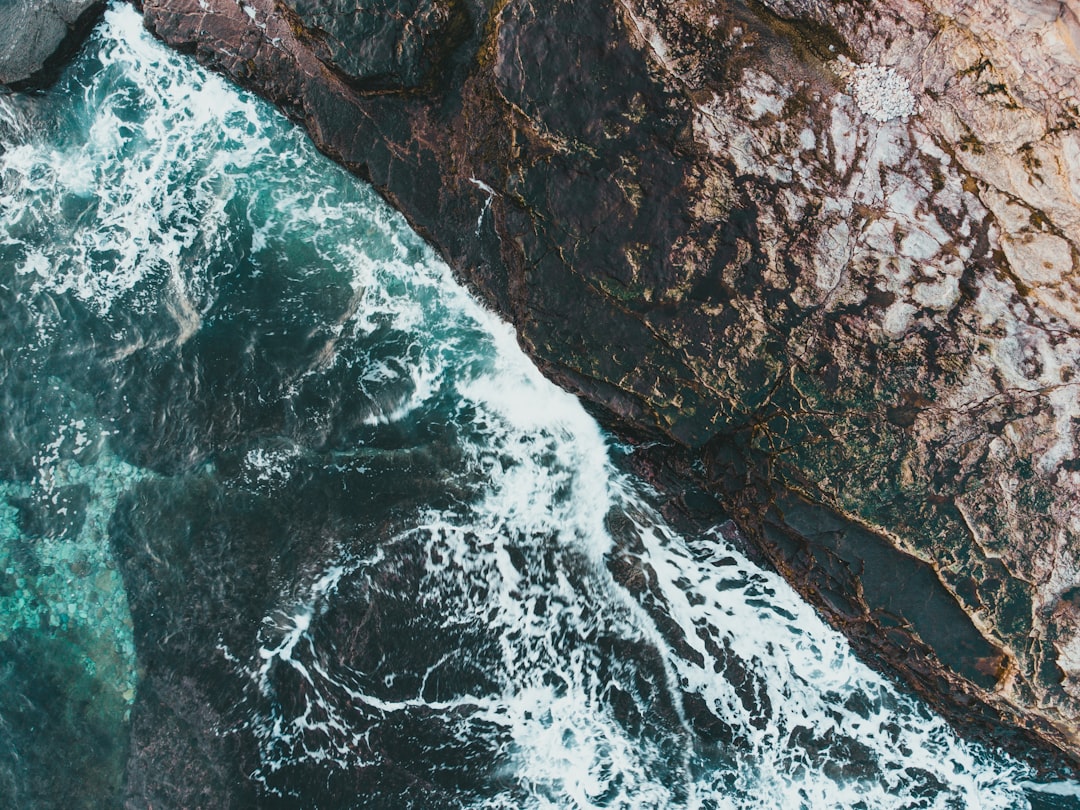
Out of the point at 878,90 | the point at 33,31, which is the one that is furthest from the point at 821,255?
the point at 33,31

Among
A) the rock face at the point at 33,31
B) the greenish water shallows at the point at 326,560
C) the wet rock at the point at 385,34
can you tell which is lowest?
the greenish water shallows at the point at 326,560

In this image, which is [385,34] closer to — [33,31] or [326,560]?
[33,31]

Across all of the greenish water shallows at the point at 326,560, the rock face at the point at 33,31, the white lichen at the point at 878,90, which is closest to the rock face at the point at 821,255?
the white lichen at the point at 878,90

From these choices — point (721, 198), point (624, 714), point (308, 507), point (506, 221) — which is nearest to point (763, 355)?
point (721, 198)

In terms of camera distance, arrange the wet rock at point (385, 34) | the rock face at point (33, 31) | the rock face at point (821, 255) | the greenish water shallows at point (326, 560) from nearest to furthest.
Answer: the rock face at point (821, 255) < the wet rock at point (385, 34) < the greenish water shallows at point (326, 560) < the rock face at point (33, 31)

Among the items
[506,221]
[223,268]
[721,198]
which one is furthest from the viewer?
[223,268]

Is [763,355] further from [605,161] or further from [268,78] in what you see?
[268,78]

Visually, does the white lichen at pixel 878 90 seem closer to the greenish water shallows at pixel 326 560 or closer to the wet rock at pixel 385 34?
the wet rock at pixel 385 34
